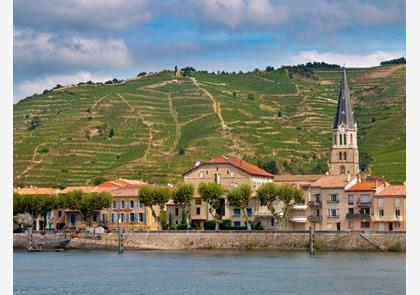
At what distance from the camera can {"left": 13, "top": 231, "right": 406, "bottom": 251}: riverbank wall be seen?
62656 mm

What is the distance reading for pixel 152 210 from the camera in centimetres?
7738

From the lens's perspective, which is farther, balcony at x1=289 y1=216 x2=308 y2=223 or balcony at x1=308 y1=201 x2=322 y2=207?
balcony at x1=289 y1=216 x2=308 y2=223

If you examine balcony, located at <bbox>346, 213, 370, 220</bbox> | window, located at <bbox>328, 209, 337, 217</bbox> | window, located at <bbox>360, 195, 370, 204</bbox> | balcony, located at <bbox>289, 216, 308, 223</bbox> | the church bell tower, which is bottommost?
balcony, located at <bbox>289, 216, 308, 223</bbox>

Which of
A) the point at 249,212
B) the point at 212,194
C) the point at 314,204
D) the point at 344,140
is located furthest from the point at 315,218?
the point at 344,140

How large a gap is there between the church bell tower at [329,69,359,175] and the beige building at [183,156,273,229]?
1692cm

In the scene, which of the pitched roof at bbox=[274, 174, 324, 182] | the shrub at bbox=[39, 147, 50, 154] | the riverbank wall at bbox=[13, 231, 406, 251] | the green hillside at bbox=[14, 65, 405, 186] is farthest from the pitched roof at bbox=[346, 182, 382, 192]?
the shrub at bbox=[39, 147, 50, 154]

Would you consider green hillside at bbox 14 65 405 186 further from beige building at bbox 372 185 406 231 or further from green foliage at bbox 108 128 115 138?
beige building at bbox 372 185 406 231

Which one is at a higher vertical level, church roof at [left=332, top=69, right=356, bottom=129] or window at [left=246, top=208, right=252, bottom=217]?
church roof at [left=332, top=69, right=356, bottom=129]

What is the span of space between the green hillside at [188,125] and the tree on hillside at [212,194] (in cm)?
2894

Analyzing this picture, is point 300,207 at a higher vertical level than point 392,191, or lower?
lower

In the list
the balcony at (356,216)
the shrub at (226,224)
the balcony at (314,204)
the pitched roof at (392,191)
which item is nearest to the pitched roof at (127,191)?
the shrub at (226,224)

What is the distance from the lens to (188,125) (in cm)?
13375

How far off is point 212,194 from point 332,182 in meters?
9.71

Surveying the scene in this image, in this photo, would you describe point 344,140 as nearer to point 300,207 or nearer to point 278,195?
point 300,207
